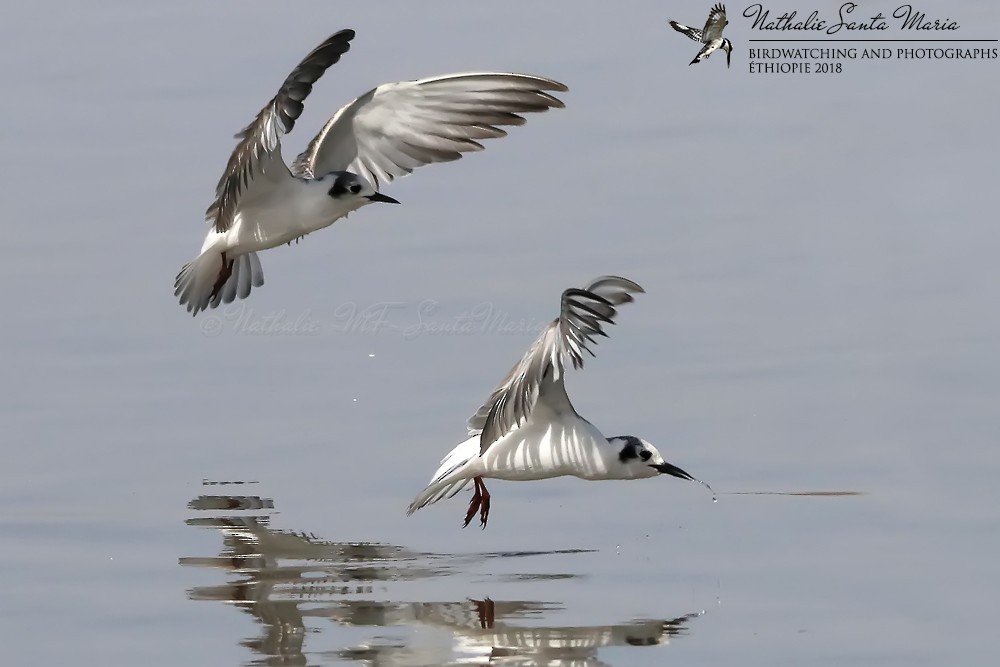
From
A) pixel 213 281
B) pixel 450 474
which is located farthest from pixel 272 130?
pixel 213 281

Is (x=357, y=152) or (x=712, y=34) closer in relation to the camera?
(x=357, y=152)

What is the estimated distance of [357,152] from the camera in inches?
A: 368

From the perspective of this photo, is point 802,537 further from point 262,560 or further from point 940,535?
point 262,560

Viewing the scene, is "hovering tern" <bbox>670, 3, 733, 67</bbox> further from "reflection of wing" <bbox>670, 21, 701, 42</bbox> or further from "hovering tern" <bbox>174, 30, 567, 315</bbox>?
"hovering tern" <bbox>174, 30, 567, 315</bbox>

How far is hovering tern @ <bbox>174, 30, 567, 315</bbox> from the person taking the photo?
8.78m

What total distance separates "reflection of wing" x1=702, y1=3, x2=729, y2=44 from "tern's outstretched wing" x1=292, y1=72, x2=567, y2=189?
4257mm

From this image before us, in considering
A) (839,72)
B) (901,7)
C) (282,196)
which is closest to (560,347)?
(282,196)

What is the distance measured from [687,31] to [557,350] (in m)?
7.35

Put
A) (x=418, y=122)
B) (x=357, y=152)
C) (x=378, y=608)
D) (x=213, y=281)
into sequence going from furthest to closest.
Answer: (x=213, y=281), (x=357, y=152), (x=418, y=122), (x=378, y=608)

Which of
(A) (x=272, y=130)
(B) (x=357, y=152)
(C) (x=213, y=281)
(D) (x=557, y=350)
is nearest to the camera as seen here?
(D) (x=557, y=350)

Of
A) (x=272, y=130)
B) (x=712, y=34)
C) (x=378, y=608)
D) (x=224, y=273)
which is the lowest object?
(x=378, y=608)

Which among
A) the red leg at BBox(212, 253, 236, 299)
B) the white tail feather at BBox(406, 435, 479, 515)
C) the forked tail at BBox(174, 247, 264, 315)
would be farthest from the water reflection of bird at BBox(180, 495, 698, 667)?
the forked tail at BBox(174, 247, 264, 315)

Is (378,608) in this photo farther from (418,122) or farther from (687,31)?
(687,31)

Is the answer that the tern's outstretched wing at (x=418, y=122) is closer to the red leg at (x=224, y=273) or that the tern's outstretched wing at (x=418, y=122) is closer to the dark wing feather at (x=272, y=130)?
the dark wing feather at (x=272, y=130)
